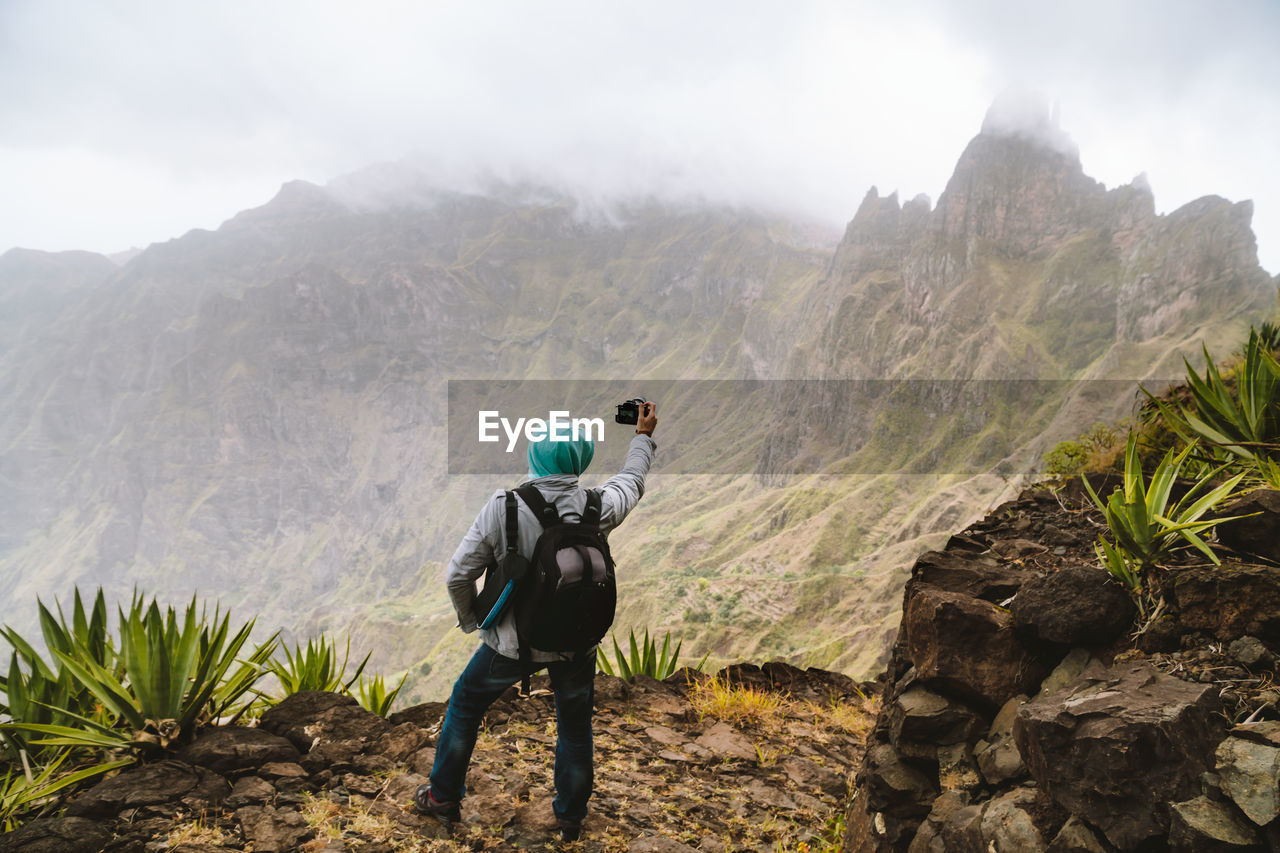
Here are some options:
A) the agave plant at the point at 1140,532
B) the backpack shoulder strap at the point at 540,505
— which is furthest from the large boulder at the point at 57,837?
the agave plant at the point at 1140,532

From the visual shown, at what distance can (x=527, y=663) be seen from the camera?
3.00 m

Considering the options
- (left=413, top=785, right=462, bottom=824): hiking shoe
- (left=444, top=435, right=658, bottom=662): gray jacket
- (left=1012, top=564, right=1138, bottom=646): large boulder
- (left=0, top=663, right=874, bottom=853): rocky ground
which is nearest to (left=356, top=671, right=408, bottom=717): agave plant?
(left=0, top=663, right=874, bottom=853): rocky ground

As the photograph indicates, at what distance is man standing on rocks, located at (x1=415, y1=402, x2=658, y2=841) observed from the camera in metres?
2.96

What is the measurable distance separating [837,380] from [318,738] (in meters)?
140

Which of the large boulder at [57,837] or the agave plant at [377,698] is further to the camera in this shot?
Result: the agave plant at [377,698]

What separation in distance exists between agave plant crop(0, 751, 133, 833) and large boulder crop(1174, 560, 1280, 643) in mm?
4639

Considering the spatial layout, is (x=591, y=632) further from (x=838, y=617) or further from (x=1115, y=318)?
(x=1115, y=318)

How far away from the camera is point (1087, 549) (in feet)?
12.4

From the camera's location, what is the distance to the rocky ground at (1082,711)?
2.03 meters

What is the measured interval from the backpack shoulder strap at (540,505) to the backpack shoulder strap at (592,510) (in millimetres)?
137

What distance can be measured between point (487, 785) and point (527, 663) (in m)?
1.33

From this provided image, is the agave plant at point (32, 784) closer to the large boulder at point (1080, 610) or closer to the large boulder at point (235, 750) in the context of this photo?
the large boulder at point (235, 750)

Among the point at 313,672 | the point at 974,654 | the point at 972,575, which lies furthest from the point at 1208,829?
the point at 313,672

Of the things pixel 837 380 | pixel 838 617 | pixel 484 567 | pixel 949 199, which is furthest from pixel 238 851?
pixel 949 199
